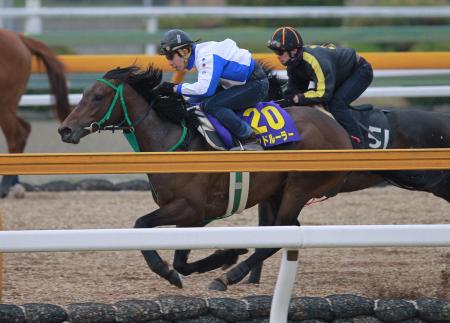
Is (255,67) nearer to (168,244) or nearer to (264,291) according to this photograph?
(264,291)

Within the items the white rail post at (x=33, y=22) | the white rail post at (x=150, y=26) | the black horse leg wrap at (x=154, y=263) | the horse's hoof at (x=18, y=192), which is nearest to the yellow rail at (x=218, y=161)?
the black horse leg wrap at (x=154, y=263)

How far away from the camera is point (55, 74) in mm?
9344

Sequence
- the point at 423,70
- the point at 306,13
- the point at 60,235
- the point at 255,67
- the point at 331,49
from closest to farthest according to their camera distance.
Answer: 1. the point at 60,235
2. the point at 255,67
3. the point at 331,49
4. the point at 423,70
5. the point at 306,13

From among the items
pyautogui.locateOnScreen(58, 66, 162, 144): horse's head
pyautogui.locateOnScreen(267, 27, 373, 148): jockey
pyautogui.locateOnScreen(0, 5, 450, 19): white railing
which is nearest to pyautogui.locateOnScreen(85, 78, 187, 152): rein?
pyautogui.locateOnScreen(58, 66, 162, 144): horse's head

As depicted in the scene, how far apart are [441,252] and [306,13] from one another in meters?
6.50

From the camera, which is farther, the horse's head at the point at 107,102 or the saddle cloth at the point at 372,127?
the saddle cloth at the point at 372,127

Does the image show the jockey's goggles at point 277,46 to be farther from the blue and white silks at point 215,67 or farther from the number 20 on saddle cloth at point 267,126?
the number 20 on saddle cloth at point 267,126

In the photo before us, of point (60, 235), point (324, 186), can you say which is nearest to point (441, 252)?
point (324, 186)

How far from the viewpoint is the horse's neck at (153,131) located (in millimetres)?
5824

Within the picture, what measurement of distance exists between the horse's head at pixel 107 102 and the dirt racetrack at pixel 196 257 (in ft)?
2.80

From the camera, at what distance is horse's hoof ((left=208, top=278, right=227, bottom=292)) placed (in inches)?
219

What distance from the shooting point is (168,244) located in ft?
13.1

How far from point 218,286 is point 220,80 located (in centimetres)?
121

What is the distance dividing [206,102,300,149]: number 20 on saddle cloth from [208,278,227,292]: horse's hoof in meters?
0.76
